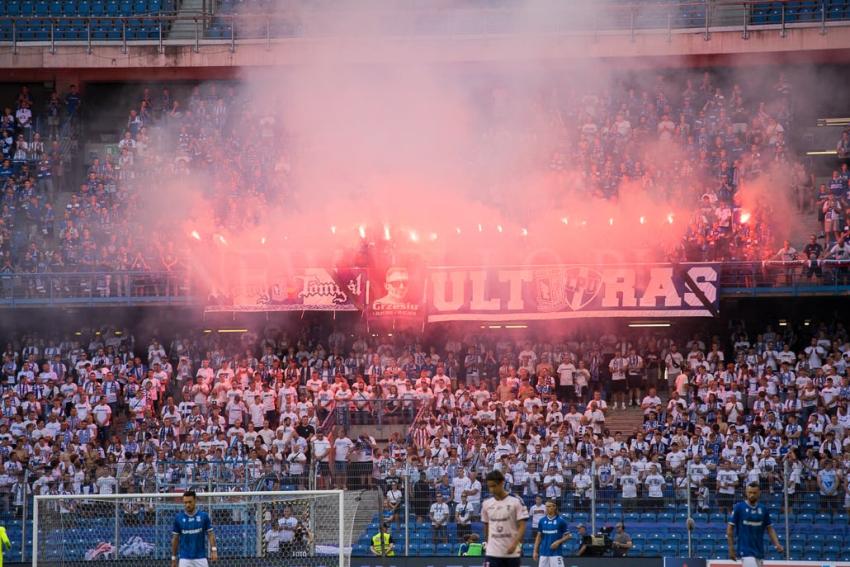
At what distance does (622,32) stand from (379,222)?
6.21 meters

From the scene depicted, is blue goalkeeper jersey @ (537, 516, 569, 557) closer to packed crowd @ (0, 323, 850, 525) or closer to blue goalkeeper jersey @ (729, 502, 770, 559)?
blue goalkeeper jersey @ (729, 502, 770, 559)

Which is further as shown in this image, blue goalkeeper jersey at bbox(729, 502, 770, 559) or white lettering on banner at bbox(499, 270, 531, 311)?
white lettering on banner at bbox(499, 270, 531, 311)

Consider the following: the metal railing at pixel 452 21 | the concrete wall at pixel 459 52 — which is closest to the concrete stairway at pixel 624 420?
the concrete wall at pixel 459 52

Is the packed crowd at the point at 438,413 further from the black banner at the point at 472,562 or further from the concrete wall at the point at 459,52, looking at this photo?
the concrete wall at the point at 459,52

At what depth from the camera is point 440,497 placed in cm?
1597

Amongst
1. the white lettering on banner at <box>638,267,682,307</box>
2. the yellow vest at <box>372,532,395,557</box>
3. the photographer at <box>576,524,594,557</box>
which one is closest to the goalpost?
the yellow vest at <box>372,532,395,557</box>

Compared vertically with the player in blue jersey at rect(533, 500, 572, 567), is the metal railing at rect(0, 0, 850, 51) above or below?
above

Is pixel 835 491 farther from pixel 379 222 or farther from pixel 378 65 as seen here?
pixel 378 65

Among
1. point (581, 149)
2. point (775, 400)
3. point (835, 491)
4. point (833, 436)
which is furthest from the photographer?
point (581, 149)

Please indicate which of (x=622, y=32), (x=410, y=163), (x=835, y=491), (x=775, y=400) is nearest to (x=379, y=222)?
(x=410, y=163)

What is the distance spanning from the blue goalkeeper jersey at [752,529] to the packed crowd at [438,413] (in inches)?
145

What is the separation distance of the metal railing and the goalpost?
1388 centimetres

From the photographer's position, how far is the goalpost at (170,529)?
14.5 meters

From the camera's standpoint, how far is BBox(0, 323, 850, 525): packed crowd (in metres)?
16.3
